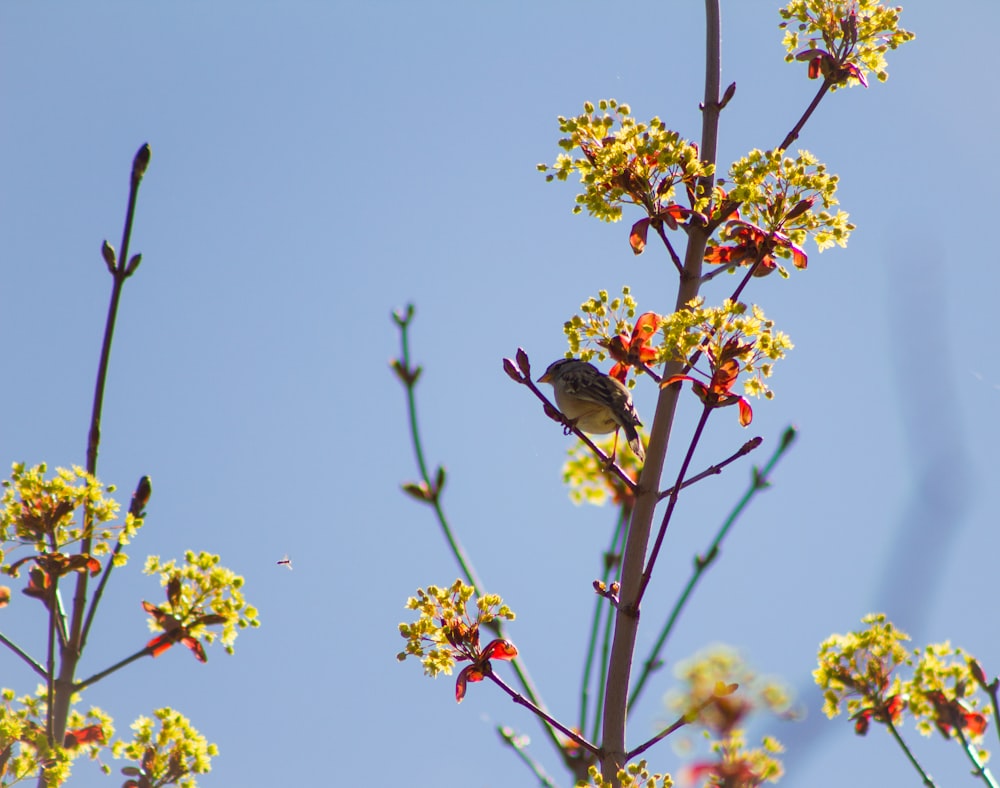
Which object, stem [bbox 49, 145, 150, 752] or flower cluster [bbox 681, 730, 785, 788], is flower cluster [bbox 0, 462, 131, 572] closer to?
stem [bbox 49, 145, 150, 752]

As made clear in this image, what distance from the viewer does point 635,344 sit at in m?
4.02

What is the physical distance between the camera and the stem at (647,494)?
136 inches

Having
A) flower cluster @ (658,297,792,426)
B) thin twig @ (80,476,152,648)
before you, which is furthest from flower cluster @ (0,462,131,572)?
flower cluster @ (658,297,792,426)

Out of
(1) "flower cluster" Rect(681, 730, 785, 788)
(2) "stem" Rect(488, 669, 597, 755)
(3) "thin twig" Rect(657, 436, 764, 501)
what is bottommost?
(1) "flower cluster" Rect(681, 730, 785, 788)

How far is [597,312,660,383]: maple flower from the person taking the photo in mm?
3990

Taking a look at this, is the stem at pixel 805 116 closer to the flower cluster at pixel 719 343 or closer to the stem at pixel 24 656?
the flower cluster at pixel 719 343

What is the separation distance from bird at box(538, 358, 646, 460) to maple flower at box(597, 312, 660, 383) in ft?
1.76

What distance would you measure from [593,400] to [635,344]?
1.28 m

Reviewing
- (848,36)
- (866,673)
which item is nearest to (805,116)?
(848,36)

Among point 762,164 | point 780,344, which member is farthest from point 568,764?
point 762,164

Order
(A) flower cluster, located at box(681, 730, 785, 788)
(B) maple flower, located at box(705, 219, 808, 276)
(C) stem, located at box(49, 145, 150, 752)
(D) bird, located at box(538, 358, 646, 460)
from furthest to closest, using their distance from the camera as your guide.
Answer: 1. (D) bird, located at box(538, 358, 646, 460)
2. (B) maple flower, located at box(705, 219, 808, 276)
3. (C) stem, located at box(49, 145, 150, 752)
4. (A) flower cluster, located at box(681, 730, 785, 788)

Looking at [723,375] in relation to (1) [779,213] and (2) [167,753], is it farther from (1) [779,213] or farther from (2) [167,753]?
(2) [167,753]

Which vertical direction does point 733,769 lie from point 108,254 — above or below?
below

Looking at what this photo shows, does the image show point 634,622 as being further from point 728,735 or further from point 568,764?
point 728,735
